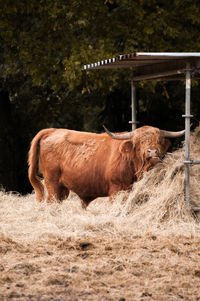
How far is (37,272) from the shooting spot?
4895mm

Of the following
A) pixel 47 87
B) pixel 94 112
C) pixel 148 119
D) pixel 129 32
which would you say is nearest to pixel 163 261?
pixel 129 32

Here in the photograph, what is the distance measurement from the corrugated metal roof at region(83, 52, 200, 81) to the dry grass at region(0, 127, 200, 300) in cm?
113

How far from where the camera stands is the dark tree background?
10766mm

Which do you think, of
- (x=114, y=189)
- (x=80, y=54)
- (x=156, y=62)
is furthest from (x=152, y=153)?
(x=80, y=54)

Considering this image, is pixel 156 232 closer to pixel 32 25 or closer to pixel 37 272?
pixel 37 272

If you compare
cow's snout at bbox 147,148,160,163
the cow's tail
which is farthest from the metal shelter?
the cow's tail

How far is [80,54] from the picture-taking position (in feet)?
33.7

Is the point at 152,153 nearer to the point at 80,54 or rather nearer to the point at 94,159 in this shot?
the point at 94,159

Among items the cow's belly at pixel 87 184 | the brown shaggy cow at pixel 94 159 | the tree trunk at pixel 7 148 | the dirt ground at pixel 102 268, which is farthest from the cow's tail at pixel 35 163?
the tree trunk at pixel 7 148

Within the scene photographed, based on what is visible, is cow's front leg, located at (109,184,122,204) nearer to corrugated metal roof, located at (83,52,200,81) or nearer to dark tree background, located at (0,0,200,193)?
corrugated metal roof, located at (83,52,200,81)

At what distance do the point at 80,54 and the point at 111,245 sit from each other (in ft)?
17.4

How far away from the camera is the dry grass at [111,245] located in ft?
14.7

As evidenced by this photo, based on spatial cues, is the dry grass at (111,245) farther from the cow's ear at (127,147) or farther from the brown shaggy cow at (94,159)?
the cow's ear at (127,147)

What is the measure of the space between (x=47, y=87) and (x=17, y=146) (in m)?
1.73
